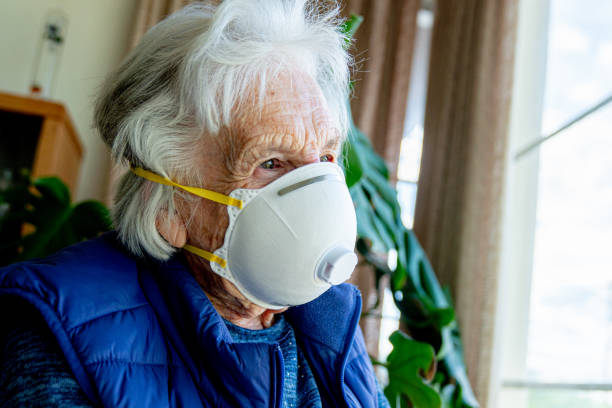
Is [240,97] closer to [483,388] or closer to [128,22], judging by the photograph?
[483,388]

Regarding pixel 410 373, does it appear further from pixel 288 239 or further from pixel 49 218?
pixel 49 218

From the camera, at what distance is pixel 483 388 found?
90.0 inches

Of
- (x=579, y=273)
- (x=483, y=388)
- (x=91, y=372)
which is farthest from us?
(x=483, y=388)

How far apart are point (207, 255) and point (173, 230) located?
3.0 inches

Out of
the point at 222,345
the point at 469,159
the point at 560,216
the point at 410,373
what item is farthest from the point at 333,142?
the point at 469,159

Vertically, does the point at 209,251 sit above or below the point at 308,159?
below

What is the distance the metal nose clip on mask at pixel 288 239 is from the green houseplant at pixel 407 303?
55 cm

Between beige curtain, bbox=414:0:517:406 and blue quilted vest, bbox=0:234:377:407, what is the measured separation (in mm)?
1479

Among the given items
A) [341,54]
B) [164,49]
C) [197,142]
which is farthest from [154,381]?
[341,54]

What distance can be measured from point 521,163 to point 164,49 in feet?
6.66

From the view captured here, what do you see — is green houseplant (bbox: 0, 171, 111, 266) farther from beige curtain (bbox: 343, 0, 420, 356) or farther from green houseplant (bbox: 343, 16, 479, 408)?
beige curtain (bbox: 343, 0, 420, 356)

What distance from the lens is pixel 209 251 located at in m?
0.93

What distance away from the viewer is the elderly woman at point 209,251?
0.77 meters

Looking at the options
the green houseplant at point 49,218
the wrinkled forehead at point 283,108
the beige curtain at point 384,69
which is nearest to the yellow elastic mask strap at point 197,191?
the wrinkled forehead at point 283,108
